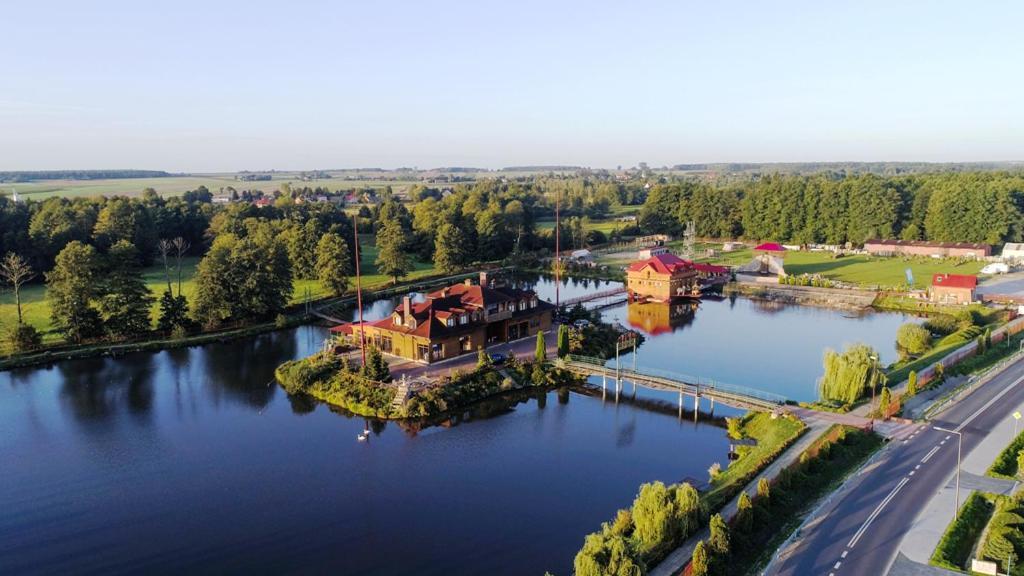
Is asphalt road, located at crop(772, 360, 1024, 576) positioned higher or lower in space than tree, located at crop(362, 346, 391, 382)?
lower

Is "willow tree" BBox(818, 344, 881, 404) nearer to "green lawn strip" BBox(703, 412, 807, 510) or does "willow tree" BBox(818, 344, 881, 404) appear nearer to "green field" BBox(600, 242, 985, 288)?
"green lawn strip" BBox(703, 412, 807, 510)

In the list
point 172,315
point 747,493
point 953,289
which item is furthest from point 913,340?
point 172,315

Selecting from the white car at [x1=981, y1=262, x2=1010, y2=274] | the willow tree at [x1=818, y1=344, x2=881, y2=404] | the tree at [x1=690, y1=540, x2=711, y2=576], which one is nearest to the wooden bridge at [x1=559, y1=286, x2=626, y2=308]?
the willow tree at [x1=818, y1=344, x2=881, y2=404]

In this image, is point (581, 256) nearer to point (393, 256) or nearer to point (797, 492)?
point (393, 256)

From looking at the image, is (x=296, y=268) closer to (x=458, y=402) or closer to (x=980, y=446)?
(x=458, y=402)

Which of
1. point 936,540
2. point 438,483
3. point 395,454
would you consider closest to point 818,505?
point 936,540

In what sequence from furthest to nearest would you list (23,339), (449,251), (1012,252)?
(449,251) < (1012,252) < (23,339)
